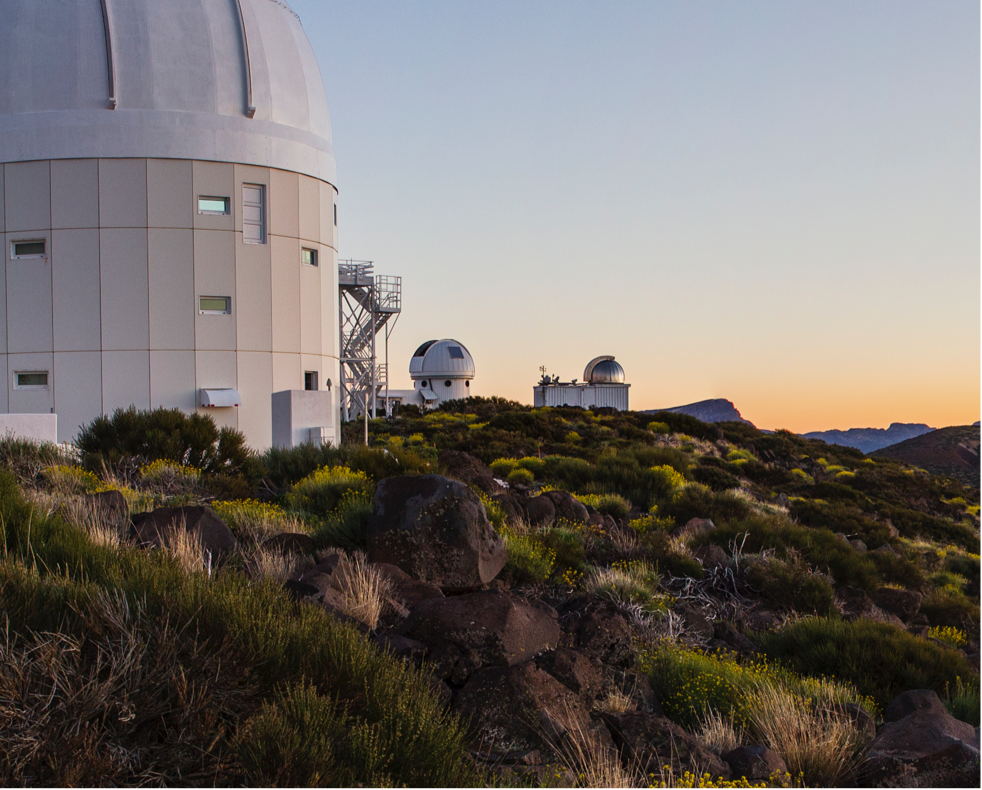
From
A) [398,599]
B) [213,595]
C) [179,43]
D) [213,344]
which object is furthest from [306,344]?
[213,595]

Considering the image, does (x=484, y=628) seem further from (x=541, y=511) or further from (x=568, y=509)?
(x=568, y=509)

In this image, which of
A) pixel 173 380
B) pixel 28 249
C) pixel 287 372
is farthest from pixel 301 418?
pixel 28 249

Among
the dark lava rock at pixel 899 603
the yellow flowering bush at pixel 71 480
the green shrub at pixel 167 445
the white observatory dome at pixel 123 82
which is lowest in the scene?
the dark lava rock at pixel 899 603

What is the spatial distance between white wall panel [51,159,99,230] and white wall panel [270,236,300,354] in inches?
129

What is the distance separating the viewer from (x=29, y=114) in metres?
15.6

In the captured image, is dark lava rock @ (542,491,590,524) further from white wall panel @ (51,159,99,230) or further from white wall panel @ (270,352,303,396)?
white wall panel @ (51,159,99,230)

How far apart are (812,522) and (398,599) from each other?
402 inches

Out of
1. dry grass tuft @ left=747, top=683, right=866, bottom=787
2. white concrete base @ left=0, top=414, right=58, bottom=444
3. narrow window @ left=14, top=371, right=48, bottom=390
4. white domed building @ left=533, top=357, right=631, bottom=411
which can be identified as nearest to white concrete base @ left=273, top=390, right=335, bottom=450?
white concrete base @ left=0, top=414, right=58, bottom=444

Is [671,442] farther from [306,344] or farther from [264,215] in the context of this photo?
[264,215]

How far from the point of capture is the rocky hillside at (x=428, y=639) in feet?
9.23

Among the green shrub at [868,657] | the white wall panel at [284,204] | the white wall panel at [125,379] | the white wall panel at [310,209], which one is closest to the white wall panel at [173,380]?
the white wall panel at [125,379]

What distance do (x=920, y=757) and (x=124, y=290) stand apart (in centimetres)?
1512

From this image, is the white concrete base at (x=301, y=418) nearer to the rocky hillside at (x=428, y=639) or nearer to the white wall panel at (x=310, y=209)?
the white wall panel at (x=310, y=209)

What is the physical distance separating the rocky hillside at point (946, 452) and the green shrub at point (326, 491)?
117 ft
